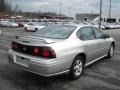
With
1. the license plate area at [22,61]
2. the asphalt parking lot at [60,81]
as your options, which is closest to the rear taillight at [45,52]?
the license plate area at [22,61]

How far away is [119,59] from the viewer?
805cm

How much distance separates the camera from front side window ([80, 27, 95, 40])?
574 cm

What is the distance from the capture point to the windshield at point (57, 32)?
17.9ft

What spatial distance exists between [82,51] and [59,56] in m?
1.02

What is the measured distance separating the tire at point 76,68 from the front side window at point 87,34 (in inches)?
26.5

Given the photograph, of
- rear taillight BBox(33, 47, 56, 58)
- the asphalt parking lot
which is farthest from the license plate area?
the asphalt parking lot

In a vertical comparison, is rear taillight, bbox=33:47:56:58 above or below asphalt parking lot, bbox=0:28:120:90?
above

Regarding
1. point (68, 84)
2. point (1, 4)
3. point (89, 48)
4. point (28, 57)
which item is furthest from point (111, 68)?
point (1, 4)

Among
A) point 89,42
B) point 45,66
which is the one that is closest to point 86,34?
point 89,42

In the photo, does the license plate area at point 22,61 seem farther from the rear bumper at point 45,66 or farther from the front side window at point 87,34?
the front side window at point 87,34

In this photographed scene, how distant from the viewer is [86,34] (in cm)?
596

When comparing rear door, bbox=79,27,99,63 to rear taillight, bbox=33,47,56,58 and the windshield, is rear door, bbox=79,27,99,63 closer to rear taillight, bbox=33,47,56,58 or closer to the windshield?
the windshield

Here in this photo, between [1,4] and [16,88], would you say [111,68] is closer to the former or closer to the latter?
[16,88]

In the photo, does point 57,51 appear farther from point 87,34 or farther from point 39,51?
point 87,34
